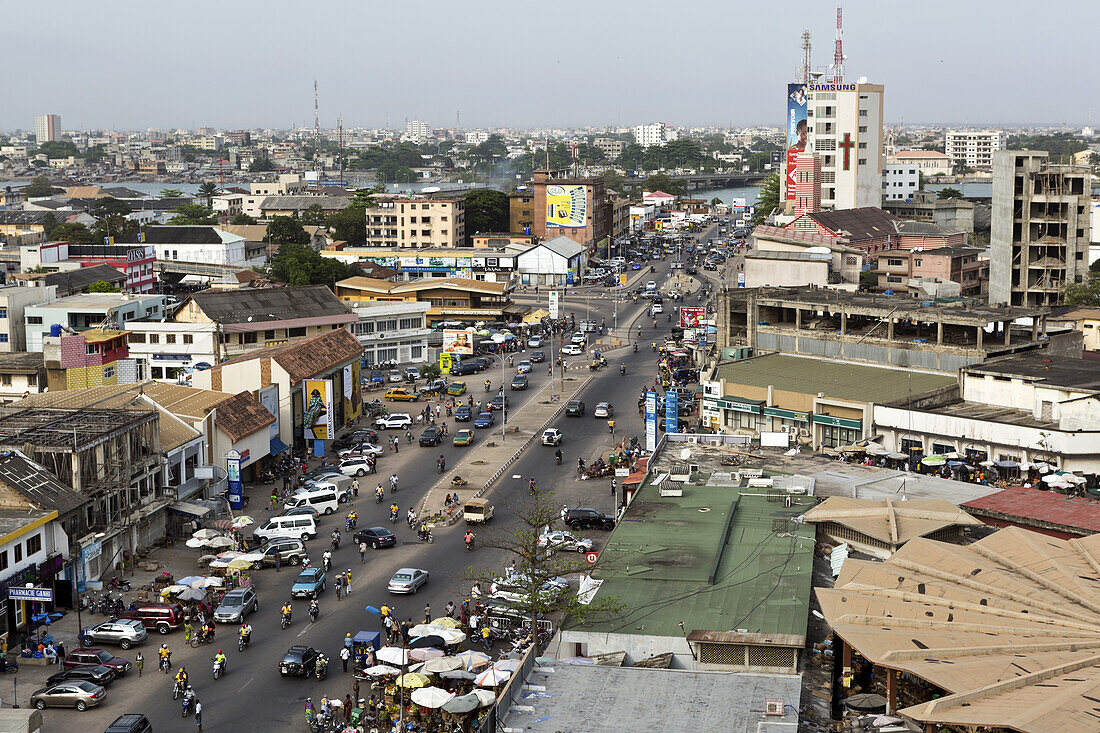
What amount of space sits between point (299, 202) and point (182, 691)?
11421cm

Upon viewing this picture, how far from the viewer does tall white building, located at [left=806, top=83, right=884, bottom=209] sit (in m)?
91.1

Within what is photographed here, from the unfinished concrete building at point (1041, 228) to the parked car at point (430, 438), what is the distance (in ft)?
105

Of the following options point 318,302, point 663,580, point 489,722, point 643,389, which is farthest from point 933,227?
point 489,722

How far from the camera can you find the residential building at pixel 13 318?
5409 cm

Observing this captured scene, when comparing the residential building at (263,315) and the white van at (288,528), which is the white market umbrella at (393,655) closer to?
the white van at (288,528)

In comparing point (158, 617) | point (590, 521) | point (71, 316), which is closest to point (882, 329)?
point (590, 521)

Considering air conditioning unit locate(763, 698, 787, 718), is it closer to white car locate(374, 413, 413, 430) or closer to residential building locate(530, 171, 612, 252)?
white car locate(374, 413, 413, 430)

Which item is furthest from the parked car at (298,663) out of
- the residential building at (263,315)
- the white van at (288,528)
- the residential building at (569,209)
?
the residential building at (569,209)

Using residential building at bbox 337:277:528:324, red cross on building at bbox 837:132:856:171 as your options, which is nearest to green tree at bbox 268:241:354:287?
residential building at bbox 337:277:528:324

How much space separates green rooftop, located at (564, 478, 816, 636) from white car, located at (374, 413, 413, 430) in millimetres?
19007

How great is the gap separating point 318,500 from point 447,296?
3451 cm

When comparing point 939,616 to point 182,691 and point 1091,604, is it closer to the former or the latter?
point 1091,604

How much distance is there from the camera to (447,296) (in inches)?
2749

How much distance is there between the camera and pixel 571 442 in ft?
147
